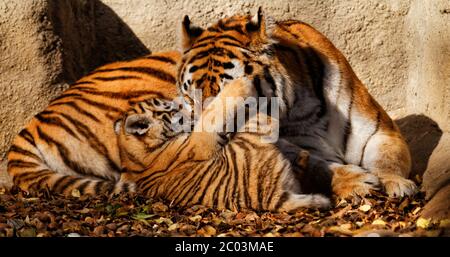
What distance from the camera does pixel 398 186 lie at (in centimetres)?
480

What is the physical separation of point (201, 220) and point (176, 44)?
1936mm

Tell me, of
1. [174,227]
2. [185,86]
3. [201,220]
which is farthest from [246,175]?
[185,86]

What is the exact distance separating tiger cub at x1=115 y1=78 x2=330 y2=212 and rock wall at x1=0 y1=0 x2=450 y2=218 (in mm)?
998

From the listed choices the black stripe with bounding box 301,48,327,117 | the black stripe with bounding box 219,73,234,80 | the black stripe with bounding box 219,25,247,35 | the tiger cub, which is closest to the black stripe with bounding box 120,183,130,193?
the tiger cub

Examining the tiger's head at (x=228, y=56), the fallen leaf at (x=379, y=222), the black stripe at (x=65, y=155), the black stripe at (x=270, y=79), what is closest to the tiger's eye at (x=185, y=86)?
the tiger's head at (x=228, y=56)

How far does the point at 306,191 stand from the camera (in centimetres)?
499

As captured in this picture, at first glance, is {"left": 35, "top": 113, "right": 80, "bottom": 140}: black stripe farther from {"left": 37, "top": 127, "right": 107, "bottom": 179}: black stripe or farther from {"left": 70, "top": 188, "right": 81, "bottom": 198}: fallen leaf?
{"left": 70, "top": 188, "right": 81, "bottom": 198}: fallen leaf

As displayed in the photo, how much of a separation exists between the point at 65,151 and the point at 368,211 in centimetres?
211

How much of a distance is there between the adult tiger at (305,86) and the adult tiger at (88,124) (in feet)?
1.54

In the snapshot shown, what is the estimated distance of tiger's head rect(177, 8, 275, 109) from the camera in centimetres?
502

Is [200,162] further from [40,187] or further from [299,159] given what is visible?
[40,187]

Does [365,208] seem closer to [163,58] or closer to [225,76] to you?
[225,76]

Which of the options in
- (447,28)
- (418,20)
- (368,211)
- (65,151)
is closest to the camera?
(368,211)
